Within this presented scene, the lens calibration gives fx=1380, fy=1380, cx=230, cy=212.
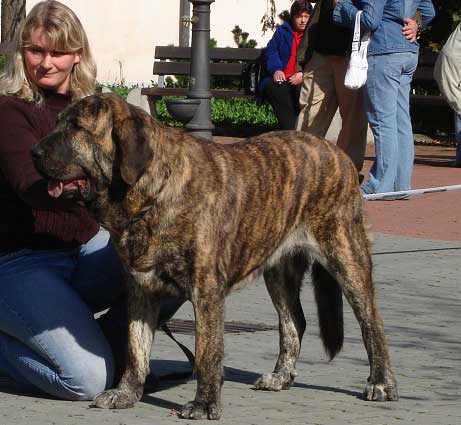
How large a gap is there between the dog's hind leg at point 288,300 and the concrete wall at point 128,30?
94.1 ft

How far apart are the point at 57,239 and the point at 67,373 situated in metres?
0.63

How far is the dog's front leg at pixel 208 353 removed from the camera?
5.37 metres

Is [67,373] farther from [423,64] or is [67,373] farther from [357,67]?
[423,64]

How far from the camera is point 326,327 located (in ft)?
20.6

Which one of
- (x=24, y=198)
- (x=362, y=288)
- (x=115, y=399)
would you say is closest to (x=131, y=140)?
(x=24, y=198)

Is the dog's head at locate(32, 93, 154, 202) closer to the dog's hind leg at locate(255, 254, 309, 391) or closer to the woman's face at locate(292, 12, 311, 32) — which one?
the dog's hind leg at locate(255, 254, 309, 391)

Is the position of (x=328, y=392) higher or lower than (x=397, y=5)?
lower

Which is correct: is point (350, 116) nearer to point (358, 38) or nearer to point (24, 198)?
point (358, 38)

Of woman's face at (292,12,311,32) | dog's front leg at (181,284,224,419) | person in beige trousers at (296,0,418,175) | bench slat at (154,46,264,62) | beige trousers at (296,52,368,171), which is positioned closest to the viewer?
dog's front leg at (181,284,224,419)

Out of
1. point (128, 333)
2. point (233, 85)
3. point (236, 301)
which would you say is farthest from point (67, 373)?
point (233, 85)

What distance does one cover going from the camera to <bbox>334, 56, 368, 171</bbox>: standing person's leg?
12922 millimetres

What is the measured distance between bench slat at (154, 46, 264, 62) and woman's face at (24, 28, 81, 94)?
13993mm

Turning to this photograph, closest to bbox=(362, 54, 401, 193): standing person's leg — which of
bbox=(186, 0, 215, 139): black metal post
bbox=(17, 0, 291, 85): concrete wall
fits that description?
bbox=(186, 0, 215, 139): black metal post

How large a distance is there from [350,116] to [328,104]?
24 centimetres
